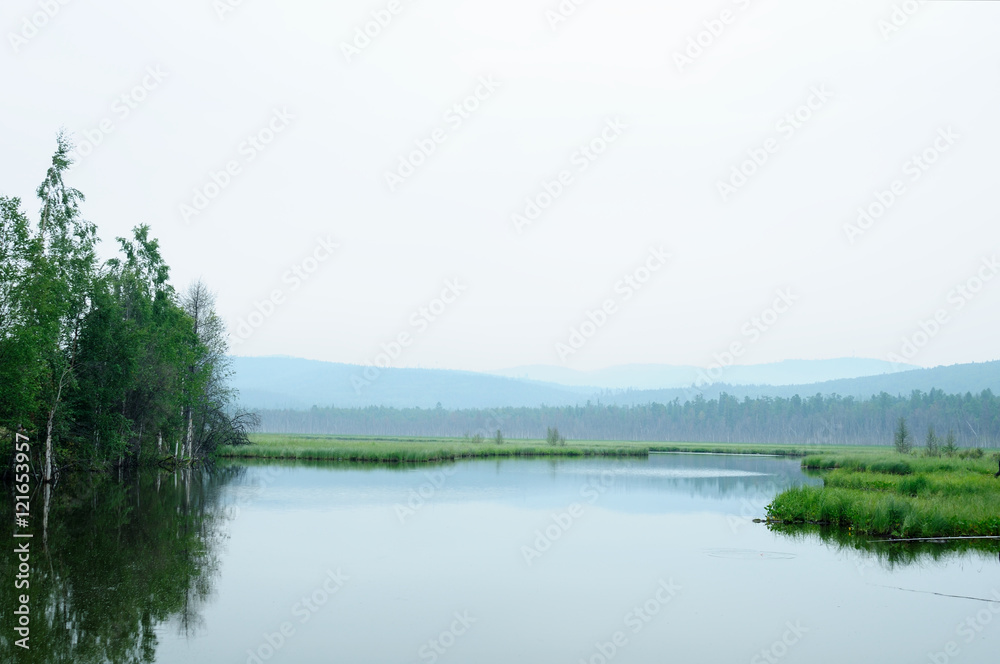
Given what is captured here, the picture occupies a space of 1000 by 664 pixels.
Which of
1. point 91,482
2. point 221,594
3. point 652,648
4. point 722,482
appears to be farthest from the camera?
point 722,482

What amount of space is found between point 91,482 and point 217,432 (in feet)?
68.0

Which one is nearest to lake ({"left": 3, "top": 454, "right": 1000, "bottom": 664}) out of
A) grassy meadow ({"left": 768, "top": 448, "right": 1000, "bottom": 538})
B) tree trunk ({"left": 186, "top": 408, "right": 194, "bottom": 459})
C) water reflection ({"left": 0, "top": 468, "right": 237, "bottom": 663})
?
water reflection ({"left": 0, "top": 468, "right": 237, "bottom": 663})

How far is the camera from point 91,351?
3353 cm

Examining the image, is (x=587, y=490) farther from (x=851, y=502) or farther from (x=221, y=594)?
(x=221, y=594)

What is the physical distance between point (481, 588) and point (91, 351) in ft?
80.4

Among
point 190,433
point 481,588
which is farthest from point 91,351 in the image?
point 481,588

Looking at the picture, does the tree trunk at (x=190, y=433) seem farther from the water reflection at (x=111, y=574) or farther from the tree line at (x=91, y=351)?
the water reflection at (x=111, y=574)

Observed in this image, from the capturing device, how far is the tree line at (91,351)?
26203mm

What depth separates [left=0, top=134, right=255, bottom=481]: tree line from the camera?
86.0ft

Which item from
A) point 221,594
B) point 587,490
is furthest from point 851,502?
point 221,594

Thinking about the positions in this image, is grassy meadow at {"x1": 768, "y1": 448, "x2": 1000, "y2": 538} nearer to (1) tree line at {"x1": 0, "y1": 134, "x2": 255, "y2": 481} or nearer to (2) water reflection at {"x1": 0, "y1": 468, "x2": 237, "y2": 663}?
(2) water reflection at {"x1": 0, "y1": 468, "x2": 237, "y2": 663}

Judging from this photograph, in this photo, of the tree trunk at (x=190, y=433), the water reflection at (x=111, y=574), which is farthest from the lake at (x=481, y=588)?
the tree trunk at (x=190, y=433)

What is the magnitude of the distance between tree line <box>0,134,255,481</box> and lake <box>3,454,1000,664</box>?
4.67 metres

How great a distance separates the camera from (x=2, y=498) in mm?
29984
